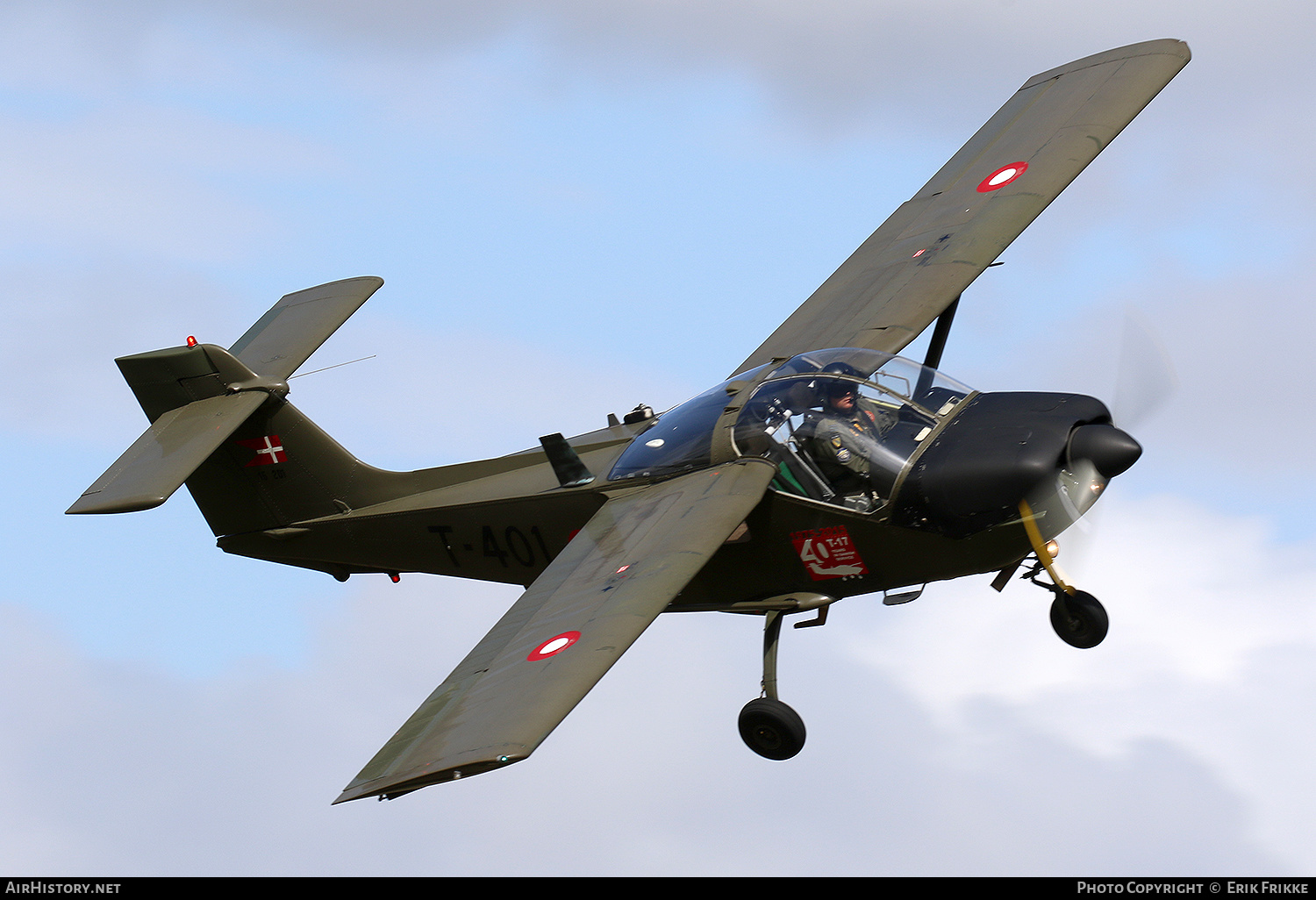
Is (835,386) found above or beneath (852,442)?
above

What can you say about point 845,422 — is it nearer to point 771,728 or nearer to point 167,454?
point 771,728

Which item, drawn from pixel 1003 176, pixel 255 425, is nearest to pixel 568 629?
pixel 255 425

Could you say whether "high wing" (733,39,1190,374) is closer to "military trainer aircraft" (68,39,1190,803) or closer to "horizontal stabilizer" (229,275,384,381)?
"military trainer aircraft" (68,39,1190,803)

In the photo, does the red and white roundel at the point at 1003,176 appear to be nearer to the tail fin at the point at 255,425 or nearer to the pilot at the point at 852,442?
the pilot at the point at 852,442

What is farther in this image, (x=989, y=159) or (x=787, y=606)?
(x=989, y=159)

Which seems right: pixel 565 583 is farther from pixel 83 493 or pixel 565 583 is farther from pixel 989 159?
pixel 989 159

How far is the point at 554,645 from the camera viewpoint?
1279cm

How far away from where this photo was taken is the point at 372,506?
680 inches

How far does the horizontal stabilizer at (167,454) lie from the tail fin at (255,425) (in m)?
0.02

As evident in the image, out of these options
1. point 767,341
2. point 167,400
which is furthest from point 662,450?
point 167,400

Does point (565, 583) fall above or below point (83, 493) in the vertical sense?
below

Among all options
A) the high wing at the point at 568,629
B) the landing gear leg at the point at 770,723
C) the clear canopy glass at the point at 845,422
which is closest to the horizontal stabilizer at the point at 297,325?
the high wing at the point at 568,629

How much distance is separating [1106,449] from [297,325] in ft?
29.0

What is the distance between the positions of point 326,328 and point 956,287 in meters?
6.65
